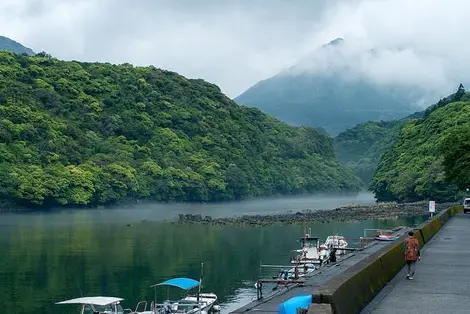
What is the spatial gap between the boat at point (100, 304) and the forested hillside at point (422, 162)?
5278 centimetres

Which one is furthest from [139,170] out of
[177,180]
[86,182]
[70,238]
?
[70,238]

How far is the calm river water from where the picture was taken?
32531 mm

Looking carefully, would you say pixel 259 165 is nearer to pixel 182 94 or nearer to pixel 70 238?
pixel 182 94

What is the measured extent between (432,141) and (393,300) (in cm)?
9188

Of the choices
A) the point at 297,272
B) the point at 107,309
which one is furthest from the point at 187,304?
the point at 297,272

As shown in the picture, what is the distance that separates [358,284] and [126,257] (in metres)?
33.4

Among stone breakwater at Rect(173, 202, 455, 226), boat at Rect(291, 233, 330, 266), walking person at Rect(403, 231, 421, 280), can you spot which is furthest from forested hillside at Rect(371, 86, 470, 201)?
walking person at Rect(403, 231, 421, 280)

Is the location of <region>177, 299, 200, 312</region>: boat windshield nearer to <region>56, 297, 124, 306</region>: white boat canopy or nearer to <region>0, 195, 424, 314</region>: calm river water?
<region>0, 195, 424, 314</region>: calm river water

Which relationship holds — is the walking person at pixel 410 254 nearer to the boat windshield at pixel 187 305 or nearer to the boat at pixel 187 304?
the boat at pixel 187 304

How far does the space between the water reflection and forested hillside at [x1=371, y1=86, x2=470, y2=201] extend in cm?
1843

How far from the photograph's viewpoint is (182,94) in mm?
130500

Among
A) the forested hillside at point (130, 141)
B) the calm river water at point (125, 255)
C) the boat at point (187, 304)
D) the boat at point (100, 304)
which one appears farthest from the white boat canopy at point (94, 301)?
the forested hillside at point (130, 141)

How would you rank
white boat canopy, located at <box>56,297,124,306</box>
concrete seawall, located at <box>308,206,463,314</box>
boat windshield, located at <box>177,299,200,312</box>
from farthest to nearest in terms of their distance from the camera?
boat windshield, located at <box>177,299,200,312</box> → white boat canopy, located at <box>56,297,124,306</box> → concrete seawall, located at <box>308,206,463,314</box>

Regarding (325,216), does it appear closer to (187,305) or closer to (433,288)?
(187,305)
